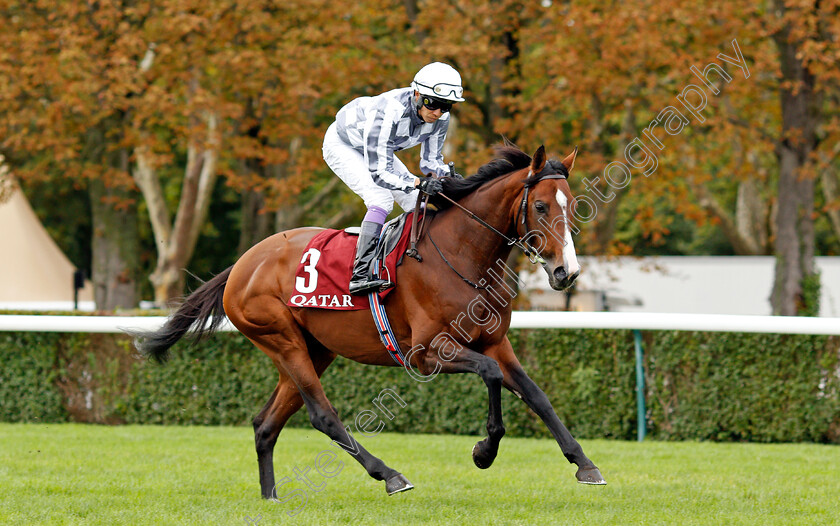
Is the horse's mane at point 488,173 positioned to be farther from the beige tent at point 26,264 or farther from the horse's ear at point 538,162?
the beige tent at point 26,264

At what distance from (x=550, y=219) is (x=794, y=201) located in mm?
10820

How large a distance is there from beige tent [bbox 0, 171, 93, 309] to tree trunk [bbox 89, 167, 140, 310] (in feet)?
5.98

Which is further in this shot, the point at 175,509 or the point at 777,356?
the point at 777,356

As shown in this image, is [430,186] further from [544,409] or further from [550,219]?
[544,409]

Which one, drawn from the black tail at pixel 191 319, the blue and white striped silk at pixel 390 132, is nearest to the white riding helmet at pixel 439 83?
the blue and white striped silk at pixel 390 132

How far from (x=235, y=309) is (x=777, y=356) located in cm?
440

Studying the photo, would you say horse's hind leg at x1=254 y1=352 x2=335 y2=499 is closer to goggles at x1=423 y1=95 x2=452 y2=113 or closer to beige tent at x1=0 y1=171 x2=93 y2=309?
goggles at x1=423 y1=95 x2=452 y2=113

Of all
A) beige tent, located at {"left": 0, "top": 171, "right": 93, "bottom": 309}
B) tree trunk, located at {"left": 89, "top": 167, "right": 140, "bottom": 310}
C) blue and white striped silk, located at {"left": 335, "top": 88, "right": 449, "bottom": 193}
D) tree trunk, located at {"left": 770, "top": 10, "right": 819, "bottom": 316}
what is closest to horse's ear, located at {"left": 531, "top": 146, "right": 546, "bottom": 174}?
blue and white striped silk, located at {"left": 335, "top": 88, "right": 449, "bottom": 193}

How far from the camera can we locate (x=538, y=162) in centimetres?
488

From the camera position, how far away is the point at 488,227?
5070 mm

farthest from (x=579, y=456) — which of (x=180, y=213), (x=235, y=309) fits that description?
(x=180, y=213)

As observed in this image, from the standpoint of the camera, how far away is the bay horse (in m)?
4.81

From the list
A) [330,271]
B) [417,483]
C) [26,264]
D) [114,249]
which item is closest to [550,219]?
[330,271]

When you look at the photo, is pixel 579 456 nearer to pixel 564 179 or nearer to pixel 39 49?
pixel 564 179
